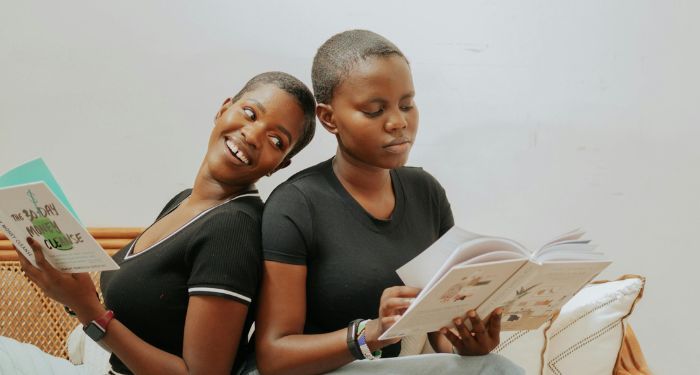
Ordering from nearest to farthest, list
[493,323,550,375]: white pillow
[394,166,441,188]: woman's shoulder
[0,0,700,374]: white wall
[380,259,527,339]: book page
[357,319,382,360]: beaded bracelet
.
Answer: [380,259,527,339]: book page → [357,319,382,360]: beaded bracelet → [394,166,441,188]: woman's shoulder → [493,323,550,375]: white pillow → [0,0,700,374]: white wall

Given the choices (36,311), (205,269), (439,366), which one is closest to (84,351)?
(36,311)

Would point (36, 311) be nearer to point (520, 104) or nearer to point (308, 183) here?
point (308, 183)

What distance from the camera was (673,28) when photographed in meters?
1.90

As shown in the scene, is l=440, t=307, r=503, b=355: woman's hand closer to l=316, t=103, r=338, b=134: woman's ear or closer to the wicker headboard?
l=316, t=103, r=338, b=134: woman's ear

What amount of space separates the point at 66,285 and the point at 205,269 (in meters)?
0.22

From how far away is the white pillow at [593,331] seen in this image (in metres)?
1.60

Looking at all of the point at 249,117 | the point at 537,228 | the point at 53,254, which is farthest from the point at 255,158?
the point at 537,228

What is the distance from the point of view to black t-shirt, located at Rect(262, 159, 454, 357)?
129cm

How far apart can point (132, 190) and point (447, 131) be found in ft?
2.77

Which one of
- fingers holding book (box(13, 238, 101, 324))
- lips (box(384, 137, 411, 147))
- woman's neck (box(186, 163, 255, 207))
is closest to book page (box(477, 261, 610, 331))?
lips (box(384, 137, 411, 147))

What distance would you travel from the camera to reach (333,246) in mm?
1305

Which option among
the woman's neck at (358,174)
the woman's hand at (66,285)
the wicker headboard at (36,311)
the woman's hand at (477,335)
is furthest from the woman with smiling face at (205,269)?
the wicker headboard at (36,311)

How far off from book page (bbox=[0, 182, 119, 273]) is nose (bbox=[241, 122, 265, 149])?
34 cm

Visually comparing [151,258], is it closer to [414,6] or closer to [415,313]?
[415,313]
